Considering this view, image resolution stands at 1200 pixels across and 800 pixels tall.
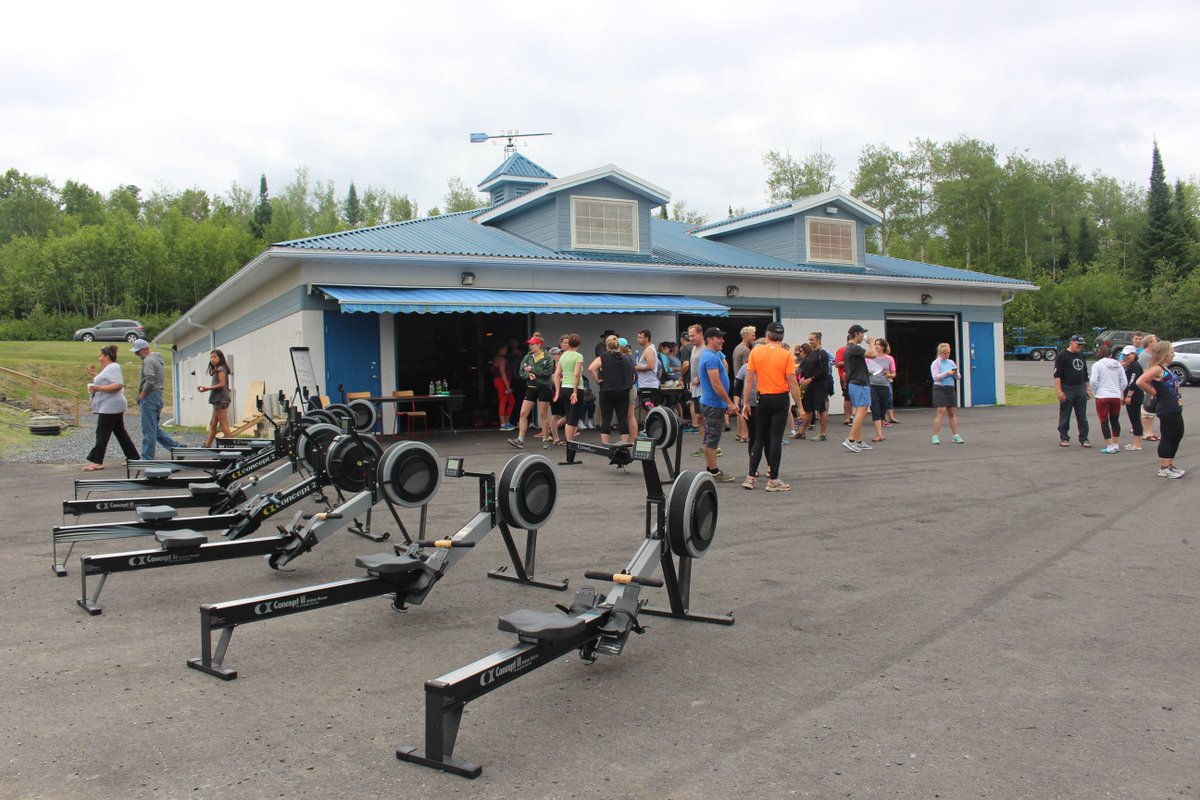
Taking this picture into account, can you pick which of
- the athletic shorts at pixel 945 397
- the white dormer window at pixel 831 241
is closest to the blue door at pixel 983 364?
the white dormer window at pixel 831 241

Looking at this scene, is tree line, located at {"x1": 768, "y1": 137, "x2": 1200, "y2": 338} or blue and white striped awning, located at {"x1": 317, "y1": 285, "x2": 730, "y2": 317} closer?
blue and white striped awning, located at {"x1": 317, "y1": 285, "x2": 730, "y2": 317}

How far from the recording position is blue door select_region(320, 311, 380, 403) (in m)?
16.0

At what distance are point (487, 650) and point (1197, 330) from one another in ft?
190

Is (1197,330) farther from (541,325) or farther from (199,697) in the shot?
(199,697)

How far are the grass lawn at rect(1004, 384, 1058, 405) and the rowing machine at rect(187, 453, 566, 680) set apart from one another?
23.6m

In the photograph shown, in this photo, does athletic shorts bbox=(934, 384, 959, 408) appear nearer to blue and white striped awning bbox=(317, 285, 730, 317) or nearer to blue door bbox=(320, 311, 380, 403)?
blue and white striped awning bbox=(317, 285, 730, 317)

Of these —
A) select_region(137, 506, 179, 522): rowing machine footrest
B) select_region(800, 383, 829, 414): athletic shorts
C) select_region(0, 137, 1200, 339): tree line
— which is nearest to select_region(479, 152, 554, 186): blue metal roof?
select_region(800, 383, 829, 414): athletic shorts

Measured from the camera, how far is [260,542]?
5770 millimetres

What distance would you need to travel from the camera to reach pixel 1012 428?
1670cm

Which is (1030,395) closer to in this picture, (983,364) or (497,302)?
(983,364)

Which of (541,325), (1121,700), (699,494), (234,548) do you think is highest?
(541,325)

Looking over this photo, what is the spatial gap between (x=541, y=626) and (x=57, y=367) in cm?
4323

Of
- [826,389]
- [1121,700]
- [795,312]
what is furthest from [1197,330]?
[1121,700]

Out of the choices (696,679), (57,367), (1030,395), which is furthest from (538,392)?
(57,367)
